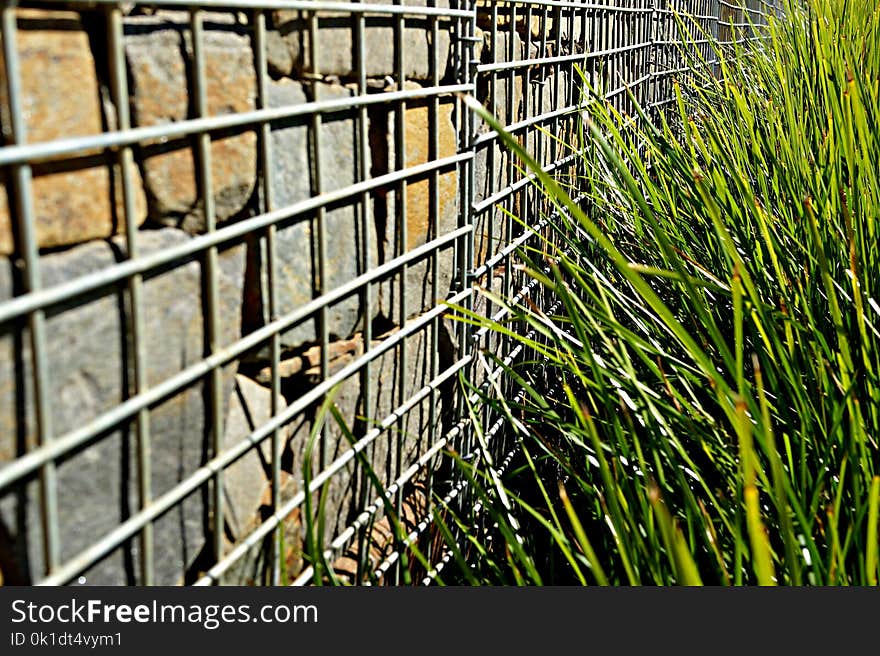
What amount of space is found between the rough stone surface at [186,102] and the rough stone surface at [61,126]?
0.06m

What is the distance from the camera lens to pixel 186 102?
1127 millimetres

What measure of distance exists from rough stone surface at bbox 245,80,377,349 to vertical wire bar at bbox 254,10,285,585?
14 millimetres

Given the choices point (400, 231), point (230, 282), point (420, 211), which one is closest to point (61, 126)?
point (230, 282)

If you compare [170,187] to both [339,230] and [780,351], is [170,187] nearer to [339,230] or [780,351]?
[339,230]

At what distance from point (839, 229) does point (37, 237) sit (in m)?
1.50

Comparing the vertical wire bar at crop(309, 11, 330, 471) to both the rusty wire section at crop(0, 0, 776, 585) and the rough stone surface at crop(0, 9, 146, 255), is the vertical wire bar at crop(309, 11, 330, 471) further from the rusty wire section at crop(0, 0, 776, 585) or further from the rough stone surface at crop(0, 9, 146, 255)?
the rough stone surface at crop(0, 9, 146, 255)

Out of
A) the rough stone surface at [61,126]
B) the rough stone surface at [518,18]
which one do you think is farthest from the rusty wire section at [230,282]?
the rough stone surface at [518,18]

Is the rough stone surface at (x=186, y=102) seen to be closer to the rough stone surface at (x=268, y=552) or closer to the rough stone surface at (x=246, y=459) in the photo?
the rough stone surface at (x=246, y=459)

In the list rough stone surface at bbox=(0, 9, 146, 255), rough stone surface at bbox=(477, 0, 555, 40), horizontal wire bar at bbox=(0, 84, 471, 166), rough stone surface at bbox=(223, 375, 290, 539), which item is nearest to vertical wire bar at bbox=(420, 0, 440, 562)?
horizontal wire bar at bbox=(0, 84, 471, 166)

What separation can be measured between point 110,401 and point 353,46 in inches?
28.4

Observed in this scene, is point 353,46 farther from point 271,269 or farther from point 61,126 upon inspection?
point 61,126

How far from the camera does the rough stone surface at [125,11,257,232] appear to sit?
1.06m

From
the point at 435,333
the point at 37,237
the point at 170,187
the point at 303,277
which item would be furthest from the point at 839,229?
the point at 37,237

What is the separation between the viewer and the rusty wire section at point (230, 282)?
94cm
